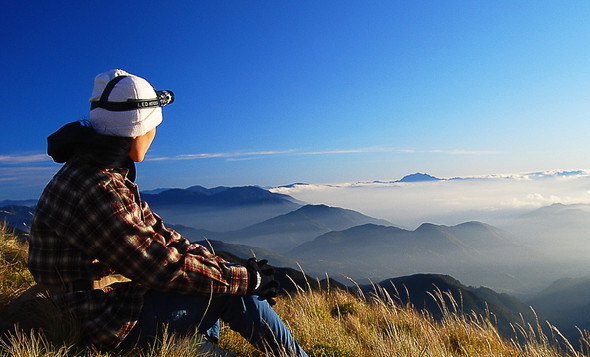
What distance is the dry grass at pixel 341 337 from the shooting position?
97.4 inches

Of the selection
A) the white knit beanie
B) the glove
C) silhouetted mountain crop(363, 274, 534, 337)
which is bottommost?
silhouetted mountain crop(363, 274, 534, 337)

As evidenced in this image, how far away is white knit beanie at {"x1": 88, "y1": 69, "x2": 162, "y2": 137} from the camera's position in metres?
2.32

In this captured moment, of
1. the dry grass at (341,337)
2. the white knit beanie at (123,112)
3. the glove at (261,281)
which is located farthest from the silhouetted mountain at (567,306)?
the white knit beanie at (123,112)

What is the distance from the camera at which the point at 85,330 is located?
237 cm

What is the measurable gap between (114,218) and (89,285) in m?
0.58

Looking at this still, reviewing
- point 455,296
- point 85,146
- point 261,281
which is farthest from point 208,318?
point 455,296

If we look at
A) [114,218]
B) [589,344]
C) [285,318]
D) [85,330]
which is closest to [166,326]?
[85,330]

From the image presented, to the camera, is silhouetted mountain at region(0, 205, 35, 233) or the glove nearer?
the glove

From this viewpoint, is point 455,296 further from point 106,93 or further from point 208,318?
point 106,93

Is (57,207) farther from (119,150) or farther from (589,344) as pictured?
(589,344)

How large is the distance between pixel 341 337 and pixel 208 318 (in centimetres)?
158

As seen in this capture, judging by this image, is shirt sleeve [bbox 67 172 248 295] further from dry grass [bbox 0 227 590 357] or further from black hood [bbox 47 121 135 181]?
dry grass [bbox 0 227 590 357]

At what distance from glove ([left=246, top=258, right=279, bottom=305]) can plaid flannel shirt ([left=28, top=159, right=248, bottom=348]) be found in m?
0.08

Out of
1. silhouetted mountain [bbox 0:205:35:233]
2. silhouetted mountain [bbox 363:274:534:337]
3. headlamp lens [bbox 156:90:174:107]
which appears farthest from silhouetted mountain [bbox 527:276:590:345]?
headlamp lens [bbox 156:90:174:107]
